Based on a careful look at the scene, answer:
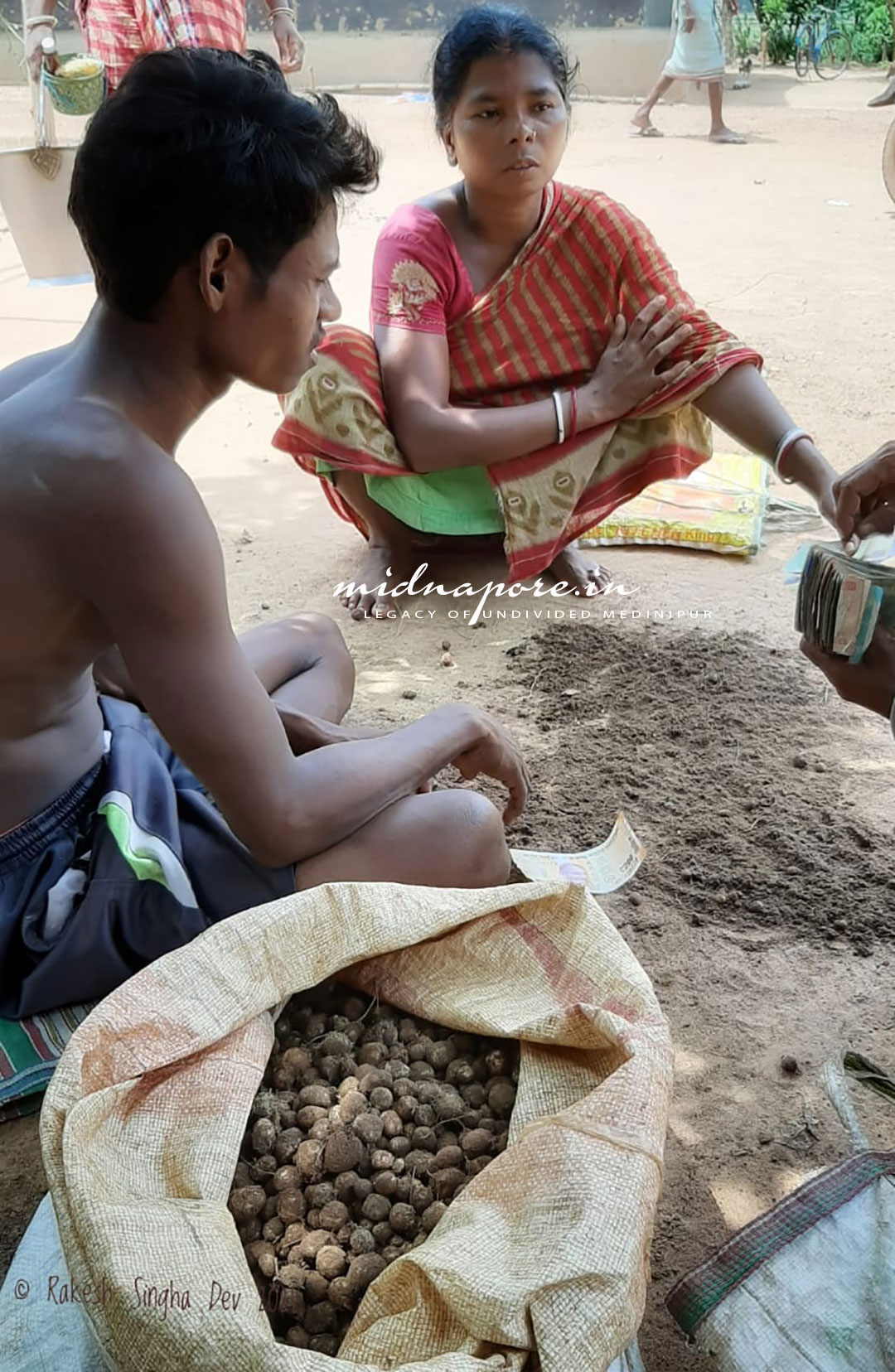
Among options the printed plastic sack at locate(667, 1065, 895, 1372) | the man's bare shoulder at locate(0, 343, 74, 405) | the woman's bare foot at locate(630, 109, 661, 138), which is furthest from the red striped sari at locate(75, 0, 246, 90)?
the woman's bare foot at locate(630, 109, 661, 138)

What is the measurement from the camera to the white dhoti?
11.8 m

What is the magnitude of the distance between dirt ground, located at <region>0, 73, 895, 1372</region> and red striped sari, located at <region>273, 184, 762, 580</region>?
1.22 ft

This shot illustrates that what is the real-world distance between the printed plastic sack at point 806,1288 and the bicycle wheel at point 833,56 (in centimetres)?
1741

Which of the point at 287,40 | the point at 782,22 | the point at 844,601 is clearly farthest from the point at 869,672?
the point at 782,22

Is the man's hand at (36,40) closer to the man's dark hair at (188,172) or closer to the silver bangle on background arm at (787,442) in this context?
the silver bangle on background arm at (787,442)

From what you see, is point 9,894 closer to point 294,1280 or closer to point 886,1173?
point 294,1280

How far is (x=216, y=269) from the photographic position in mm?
1584

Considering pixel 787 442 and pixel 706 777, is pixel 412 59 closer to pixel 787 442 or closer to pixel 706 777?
pixel 787 442

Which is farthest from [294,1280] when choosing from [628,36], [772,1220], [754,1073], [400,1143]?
[628,36]

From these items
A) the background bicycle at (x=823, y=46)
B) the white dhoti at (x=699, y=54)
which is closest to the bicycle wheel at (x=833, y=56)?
the background bicycle at (x=823, y=46)

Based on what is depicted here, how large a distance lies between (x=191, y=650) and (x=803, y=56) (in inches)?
691

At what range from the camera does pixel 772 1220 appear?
1312 millimetres

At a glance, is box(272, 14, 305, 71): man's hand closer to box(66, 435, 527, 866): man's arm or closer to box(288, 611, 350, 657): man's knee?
box(288, 611, 350, 657): man's knee

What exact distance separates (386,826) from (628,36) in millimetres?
15101
